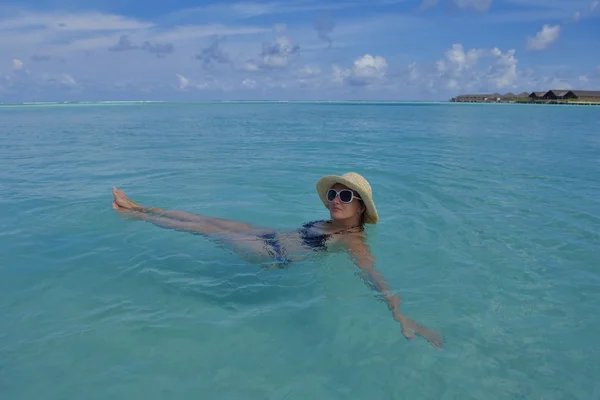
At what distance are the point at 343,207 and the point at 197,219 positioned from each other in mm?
2006

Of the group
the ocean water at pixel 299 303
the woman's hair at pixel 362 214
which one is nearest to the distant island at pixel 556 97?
the ocean water at pixel 299 303

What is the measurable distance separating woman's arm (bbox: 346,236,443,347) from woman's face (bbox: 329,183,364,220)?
0.85 ft

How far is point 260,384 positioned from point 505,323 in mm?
2169

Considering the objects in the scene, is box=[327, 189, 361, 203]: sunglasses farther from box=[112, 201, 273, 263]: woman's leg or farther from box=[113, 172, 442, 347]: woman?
box=[112, 201, 273, 263]: woman's leg

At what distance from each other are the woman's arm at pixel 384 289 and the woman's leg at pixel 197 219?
1342mm

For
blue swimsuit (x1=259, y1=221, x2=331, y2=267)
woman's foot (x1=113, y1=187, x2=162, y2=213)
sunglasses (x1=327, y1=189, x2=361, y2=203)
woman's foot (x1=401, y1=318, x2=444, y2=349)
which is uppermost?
sunglasses (x1=327, y1=189, x2=361, y2=203)

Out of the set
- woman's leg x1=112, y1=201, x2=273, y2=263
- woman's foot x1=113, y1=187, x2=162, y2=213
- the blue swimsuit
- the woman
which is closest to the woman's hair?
the woman

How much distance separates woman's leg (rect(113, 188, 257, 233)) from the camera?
5.12 meters

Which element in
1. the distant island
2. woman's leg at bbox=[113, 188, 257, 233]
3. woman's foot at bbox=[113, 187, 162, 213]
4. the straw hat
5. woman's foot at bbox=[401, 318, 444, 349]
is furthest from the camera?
the distant island

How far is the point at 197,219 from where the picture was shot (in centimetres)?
541

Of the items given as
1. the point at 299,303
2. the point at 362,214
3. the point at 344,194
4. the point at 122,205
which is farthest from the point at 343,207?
the point at 122,205

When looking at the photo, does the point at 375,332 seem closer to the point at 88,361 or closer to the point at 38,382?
the point at 88,361

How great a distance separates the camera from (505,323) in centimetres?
359

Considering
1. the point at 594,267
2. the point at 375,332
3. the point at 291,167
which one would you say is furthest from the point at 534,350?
the point at 291,167
